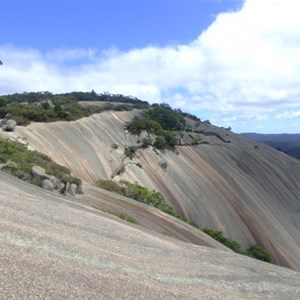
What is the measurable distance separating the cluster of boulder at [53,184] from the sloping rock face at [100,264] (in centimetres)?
551

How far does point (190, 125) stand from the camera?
244ft

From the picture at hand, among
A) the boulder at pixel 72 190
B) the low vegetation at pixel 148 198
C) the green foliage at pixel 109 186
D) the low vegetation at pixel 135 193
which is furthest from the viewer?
the low vegetation at pixel 148 198

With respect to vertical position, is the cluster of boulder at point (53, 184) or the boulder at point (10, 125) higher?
the boulder at point (10, 125)

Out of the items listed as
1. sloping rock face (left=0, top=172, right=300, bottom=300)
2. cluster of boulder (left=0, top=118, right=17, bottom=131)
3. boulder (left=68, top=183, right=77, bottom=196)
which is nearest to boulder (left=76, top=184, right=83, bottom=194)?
boulder (left=68, top=183, right=77, bottom=196)

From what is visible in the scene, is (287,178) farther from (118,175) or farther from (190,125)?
(118,175)

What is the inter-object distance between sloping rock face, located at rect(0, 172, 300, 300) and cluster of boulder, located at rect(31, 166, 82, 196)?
551cm

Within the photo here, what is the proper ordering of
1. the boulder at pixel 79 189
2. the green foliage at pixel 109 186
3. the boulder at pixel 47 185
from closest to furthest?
the boulder at pixel 47 185 < the boulder at pixel 79 189 < the green foliage at pixel 109 186

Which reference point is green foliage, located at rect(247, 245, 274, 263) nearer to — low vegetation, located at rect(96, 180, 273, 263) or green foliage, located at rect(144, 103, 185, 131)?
low vegetation, located at rect(96, 180, 273, 263)

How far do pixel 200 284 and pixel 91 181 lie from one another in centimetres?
2699

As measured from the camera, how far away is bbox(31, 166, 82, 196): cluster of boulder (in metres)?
23.0

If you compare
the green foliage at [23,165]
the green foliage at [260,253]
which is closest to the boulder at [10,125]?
the green foliage at [23,165]

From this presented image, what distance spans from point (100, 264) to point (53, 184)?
13.6 m

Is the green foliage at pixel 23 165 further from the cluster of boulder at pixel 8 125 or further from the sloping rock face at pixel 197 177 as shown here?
the sloping rock face at pixel 197 177

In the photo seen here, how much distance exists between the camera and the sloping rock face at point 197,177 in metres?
41.2
